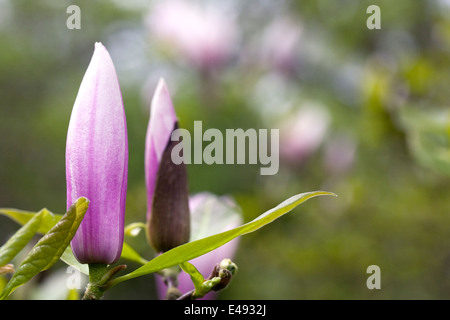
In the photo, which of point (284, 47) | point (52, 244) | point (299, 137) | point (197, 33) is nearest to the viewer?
point (52, 244)

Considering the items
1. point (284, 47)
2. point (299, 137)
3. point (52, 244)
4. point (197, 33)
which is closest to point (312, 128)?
point (299, 137)

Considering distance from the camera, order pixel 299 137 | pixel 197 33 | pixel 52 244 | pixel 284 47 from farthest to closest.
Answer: pixel 284 47, pixel 197 33, pixel 299 137, pixel 52 244

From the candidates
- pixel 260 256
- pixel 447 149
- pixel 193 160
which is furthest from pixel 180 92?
pixel 447 149

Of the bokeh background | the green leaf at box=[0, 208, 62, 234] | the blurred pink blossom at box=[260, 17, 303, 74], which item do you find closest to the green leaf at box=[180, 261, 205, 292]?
the green leaf at box=[0, 208, 62, 234]

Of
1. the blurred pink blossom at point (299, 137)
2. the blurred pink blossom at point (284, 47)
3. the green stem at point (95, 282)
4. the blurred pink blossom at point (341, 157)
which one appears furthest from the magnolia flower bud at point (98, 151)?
the blurred pink blossom at point (284, 47)

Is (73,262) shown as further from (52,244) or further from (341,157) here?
(341,157)

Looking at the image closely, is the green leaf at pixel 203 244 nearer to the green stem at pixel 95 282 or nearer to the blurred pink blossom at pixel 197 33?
the green stem at pixel 95 282
